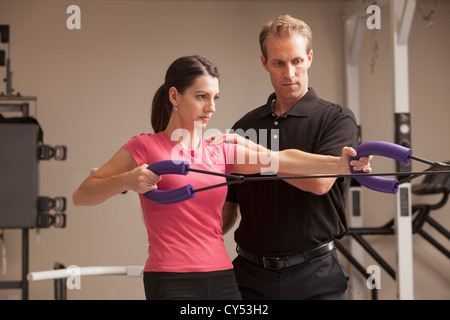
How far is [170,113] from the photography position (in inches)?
54.6

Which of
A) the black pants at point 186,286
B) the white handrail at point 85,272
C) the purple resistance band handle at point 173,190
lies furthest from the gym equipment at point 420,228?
the purple resistance band handle at point 173,190

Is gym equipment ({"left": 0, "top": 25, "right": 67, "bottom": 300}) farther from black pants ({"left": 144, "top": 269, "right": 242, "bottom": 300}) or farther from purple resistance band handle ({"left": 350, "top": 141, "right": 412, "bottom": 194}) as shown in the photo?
purple resistance band handle ({"left": 350, "top": 141, "right": 412, "bottom": 194})

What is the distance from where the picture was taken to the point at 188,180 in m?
1.23

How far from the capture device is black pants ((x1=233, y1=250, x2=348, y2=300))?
1.53 m

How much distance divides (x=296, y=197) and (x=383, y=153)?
514 mm

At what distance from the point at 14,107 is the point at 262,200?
249 centimetres

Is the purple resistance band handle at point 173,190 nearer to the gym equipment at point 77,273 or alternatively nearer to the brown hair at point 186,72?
the brown hair at point 186,72

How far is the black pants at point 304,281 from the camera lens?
1526 millimetres

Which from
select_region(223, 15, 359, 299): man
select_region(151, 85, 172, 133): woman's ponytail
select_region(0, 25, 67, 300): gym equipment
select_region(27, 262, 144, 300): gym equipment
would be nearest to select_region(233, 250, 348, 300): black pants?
select_region(223, 15, 359, 299): man

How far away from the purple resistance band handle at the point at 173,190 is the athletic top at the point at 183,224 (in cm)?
14

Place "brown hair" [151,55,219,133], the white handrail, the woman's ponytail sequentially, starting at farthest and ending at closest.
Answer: the white handrail, the woman's ponytail, "brown hair" [151,55,219,133]

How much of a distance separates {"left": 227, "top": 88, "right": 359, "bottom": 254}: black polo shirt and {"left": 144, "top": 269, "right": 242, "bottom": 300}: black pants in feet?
1.26

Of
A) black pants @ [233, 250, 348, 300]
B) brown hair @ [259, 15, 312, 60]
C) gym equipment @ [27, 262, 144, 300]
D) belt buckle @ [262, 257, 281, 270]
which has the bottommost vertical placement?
gym equipment @ [27, 262, 144, 300]
